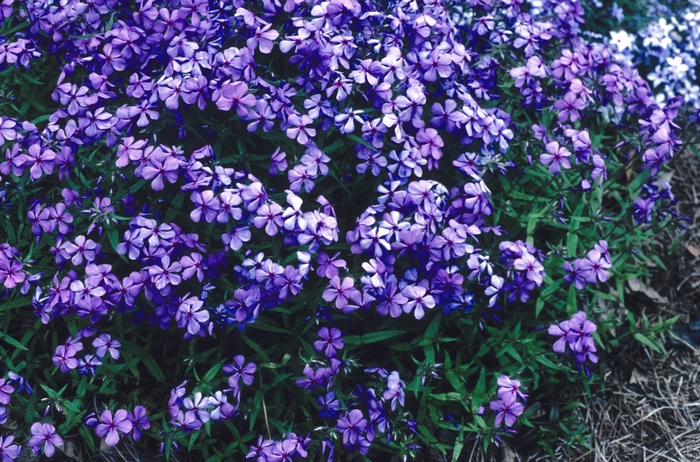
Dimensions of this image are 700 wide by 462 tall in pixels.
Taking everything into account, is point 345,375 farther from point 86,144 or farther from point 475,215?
point 86,144

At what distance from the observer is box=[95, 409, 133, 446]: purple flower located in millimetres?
2926

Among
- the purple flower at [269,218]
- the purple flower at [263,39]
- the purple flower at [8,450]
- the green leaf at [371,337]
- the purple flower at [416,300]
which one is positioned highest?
the purple flower at [263,39]

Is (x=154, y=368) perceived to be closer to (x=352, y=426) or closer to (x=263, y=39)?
(x=352, y=426)

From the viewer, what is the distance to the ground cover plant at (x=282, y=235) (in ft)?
9.57

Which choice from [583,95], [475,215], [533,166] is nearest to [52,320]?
[475,215]

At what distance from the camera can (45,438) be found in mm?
2914

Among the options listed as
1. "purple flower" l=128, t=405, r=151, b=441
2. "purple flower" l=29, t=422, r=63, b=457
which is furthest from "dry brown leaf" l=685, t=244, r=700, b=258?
"purple flower" l=29, t=422, r=63, b=457

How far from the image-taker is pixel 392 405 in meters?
2.96

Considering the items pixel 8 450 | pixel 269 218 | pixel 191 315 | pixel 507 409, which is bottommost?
pixel 8 450

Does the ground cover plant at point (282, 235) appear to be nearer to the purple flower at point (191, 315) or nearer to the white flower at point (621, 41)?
the purple flower at point (191, 315)

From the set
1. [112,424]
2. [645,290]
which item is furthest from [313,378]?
[645,290]

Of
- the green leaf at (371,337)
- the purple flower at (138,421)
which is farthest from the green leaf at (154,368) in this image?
the green leaf at (371,337)

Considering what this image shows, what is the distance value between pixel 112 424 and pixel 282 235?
102 cm

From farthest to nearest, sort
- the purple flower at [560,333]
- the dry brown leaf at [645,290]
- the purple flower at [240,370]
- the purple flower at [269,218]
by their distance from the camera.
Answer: the dry brown leaf at [645,290] → the purple flower at [560,333] → the purple flower at [240,370] → the purple flower at [269,218]
